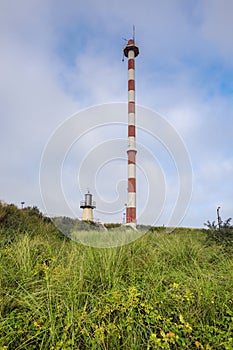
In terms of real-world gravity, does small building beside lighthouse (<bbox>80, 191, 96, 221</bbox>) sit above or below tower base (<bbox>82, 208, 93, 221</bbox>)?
above

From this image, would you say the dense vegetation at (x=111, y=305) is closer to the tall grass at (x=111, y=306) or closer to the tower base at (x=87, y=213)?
the tall grass at (x=111, y=306)

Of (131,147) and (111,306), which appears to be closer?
(111,306)

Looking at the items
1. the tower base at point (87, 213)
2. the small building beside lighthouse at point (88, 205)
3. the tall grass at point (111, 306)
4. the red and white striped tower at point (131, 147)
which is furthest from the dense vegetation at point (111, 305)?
the small building beside lighthouse at point (88, 205)

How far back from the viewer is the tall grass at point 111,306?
2172mm

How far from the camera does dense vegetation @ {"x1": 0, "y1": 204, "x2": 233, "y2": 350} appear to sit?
217 centimetres

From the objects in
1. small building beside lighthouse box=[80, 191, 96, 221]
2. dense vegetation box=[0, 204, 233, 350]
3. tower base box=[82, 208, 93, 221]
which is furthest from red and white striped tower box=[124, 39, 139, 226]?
dense vegetation box=[0, 204, 233, 350]

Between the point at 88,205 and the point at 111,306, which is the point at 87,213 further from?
the point at 111,306

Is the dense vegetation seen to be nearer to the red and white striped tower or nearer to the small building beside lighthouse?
the red and white striped tower

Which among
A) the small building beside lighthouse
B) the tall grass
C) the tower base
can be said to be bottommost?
the tall grass

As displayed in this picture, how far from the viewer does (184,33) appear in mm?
7973

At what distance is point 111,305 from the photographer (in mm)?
2434

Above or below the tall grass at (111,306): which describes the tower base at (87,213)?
above

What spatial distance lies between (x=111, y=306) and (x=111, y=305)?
2 cm

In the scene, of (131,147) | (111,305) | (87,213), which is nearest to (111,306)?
(111,305)
